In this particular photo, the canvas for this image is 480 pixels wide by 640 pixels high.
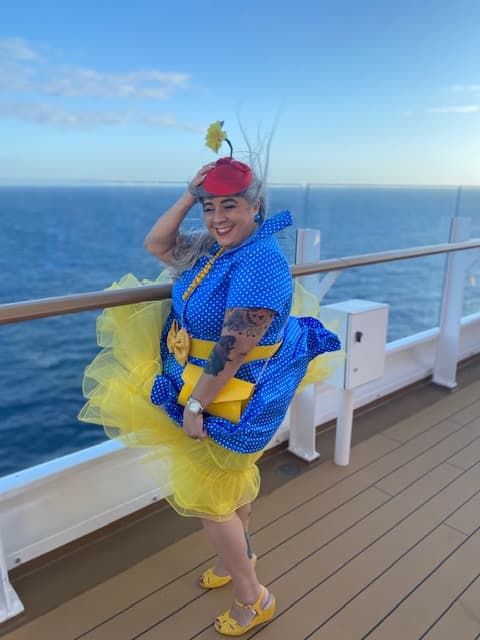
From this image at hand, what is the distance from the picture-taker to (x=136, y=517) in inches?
75.6

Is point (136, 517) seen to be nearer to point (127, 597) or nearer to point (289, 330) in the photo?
point (127, 597)

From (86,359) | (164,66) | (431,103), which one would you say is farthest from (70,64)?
(86,359)

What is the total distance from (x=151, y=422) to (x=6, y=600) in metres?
0.72

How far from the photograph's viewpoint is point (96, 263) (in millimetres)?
27859

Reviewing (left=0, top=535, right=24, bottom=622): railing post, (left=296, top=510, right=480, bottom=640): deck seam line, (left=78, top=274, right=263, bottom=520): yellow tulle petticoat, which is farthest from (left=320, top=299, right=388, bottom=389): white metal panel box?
(left=0, top=535, right=24, bottom=622): railing post

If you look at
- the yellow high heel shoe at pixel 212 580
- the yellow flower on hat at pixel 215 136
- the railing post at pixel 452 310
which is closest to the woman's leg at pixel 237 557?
the yellow high heel shoe at pixel 212 580

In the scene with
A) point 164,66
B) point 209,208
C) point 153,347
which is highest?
point 164,66

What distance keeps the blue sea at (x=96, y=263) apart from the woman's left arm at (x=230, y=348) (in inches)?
13.3

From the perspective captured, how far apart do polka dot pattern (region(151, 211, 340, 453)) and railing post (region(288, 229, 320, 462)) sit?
828 mm

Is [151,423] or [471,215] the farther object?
[471,215]

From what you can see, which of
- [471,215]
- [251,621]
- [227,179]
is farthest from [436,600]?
[471,215]

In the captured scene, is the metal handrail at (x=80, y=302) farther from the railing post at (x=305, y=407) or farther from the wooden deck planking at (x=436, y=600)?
the wooden deck planking at (x=436, y=600)

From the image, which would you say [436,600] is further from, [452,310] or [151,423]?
[452,310]

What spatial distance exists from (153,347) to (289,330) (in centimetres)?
39
